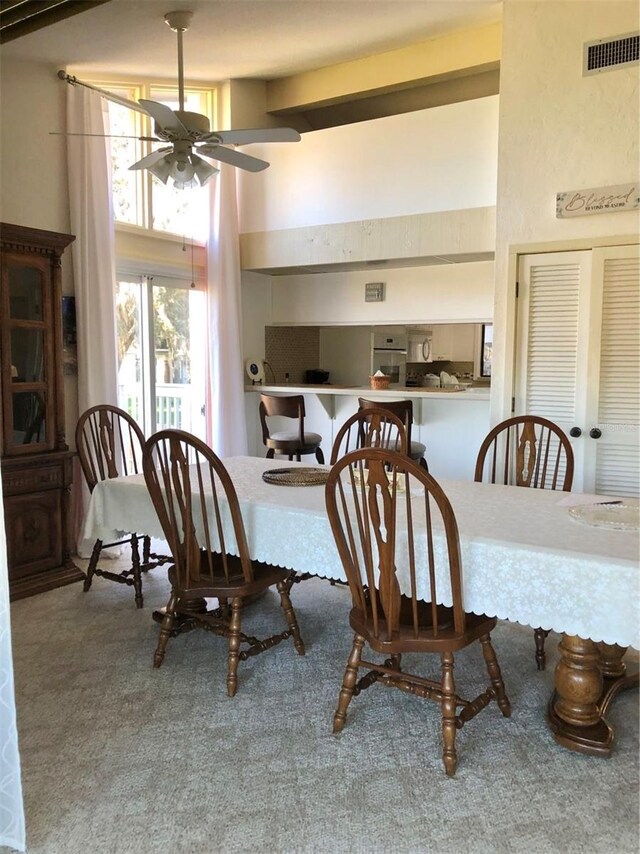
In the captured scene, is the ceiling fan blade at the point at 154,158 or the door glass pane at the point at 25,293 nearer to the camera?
the ceiling fan blade at the point at 154,158

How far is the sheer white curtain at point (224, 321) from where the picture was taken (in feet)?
16.8

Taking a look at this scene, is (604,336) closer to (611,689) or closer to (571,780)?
(611,689)

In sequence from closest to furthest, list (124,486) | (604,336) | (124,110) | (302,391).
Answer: (124,486), (604,336), (124,110), (302,391)

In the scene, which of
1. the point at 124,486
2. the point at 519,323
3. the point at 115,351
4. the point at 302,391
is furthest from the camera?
the point at 302,391

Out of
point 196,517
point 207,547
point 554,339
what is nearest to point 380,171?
point 554,339

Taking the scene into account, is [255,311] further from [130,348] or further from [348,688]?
[348,688]

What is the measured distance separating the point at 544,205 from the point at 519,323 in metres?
0.72

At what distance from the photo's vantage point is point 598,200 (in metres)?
3.59

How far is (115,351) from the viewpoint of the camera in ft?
14.0

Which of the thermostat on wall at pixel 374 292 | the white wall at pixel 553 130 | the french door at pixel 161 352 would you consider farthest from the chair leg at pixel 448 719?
the thermostat on wall at pixel 374 292

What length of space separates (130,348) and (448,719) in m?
3.69

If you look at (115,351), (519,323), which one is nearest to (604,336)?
(519,323)

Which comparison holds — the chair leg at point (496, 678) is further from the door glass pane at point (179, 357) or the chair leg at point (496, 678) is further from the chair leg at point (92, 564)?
the door glass pane at point (179, 357)

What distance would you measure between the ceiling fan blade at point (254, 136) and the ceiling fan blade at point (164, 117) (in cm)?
15
